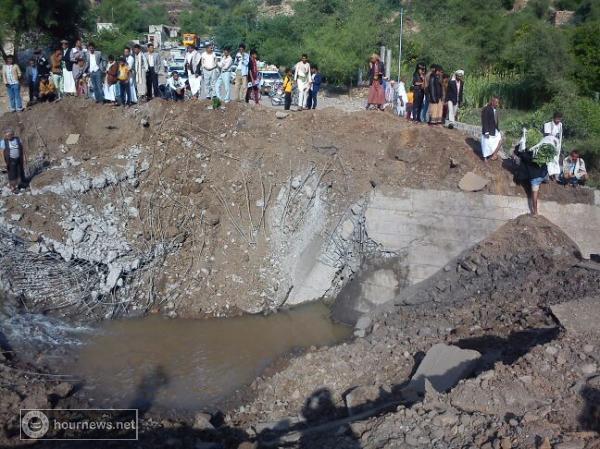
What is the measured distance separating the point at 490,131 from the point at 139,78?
811 centimetres

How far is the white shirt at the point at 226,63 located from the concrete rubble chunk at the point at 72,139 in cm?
362

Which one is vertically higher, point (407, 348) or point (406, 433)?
point (406, 433)

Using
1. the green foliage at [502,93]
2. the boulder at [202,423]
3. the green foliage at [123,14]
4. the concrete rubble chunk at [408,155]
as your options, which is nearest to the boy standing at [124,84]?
the concrete rubble chunk at [408,155]

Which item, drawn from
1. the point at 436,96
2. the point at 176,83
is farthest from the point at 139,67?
the point at 436,96

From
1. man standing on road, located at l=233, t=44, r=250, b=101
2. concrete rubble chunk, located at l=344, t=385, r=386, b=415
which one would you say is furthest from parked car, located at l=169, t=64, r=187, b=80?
concrete rubble chunk, located at l=344, t=385, r=386, b=415

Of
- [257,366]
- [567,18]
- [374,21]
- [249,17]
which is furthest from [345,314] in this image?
[249,17]

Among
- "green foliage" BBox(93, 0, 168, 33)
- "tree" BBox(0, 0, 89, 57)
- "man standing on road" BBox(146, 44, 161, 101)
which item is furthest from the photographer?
"green foliage" BBox(93, 0, 168, 33)

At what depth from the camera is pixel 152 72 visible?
15508 millimetres

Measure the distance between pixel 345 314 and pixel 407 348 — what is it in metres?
2.43

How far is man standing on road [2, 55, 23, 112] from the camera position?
14.6 m

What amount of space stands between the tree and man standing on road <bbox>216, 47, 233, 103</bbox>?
40.7 feet

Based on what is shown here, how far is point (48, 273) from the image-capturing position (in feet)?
38.4

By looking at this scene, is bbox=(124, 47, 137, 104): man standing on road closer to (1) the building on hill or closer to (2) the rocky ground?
(2) the rocky ground

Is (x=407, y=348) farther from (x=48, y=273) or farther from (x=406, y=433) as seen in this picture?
(x=48, y=273)
